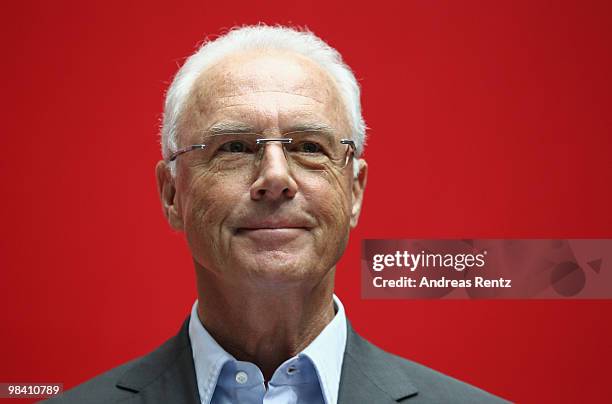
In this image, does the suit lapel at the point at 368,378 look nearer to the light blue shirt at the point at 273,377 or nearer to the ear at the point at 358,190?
the light blue shirt at the point at 273,377

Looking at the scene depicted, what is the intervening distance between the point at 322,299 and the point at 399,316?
32.7 inches

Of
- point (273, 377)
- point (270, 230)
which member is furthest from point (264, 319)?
point (270, 230)

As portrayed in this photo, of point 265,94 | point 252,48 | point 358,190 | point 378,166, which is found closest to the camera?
point 265,94

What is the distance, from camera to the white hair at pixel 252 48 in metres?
2.26

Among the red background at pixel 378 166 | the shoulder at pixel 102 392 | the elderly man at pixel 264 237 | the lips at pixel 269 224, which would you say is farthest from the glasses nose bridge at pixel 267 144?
the red background at pixel 378 166

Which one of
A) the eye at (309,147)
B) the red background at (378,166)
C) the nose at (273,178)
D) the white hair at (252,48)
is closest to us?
the nose at (273,178)

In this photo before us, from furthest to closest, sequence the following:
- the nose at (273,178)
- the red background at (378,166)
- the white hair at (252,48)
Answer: the red background at (378,166)
the white hair at (252,48)
the nose at (273,178)

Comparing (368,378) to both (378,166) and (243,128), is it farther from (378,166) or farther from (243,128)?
(378,166)

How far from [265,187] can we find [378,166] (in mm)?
1056

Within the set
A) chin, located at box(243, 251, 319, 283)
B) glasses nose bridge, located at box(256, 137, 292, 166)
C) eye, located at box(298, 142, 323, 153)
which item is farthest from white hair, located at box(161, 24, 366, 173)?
chin, located at box(243, 251, 319, 283)

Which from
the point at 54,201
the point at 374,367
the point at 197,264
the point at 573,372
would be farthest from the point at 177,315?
the point at 573,372

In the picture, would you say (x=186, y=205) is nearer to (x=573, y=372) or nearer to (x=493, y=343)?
(x=493, y=343)

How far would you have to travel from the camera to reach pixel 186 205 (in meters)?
2.18

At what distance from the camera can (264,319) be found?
7.06ft
